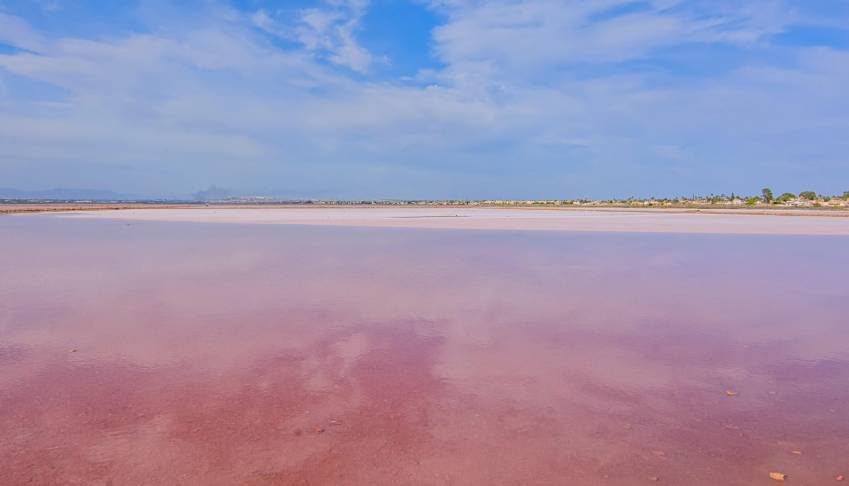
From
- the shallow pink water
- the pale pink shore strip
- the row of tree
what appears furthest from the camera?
the row of tree

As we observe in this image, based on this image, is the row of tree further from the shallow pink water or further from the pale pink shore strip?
the shallow pink water

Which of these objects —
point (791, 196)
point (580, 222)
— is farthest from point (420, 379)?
point (791, 196)

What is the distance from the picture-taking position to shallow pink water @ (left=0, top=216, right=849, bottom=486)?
3338 mm

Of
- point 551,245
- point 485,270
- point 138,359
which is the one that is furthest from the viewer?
point 551,245

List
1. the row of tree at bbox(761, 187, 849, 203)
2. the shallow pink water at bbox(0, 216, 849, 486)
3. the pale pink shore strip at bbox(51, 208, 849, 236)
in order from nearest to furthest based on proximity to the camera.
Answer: the shallow pink water at bbox(0, 216, 849, 486), the pale pink shore strip at bbox(51, 208, 849, 236), the row of tree at bbox(761, 187, 849, 203)

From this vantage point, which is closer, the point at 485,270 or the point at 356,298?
the point at 356,298

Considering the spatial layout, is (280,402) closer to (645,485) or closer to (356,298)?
Result: (645,485)

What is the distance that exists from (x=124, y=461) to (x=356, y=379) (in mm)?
1977

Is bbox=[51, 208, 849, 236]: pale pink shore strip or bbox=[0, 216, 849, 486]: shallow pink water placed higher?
bbox=[51, 208, 849, 236]: pale pink shore strip

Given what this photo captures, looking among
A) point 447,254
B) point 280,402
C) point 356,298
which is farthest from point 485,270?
point 280,402

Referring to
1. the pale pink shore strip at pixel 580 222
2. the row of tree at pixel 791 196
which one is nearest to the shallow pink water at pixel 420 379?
the pale pink shore strip at pixel 580 222

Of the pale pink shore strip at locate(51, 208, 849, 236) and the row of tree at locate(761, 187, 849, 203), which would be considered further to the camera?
the row of tree at locate(761, 187, 849, 203)

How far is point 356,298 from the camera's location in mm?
8211

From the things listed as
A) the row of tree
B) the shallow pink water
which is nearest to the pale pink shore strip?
the shallow pink water
